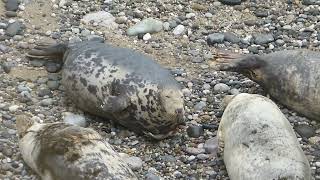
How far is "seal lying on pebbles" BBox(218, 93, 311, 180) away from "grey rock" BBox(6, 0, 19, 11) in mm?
2045

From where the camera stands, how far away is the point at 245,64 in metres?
4.96

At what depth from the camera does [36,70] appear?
16.3 ft

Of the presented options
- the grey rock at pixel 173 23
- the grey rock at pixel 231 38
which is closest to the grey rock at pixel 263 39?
the grey rock at pixel 231 38

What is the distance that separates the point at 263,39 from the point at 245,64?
61 cm

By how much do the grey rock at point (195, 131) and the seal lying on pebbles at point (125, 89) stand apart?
17 centimetres

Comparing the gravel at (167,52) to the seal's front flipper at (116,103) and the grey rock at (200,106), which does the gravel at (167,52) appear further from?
the seal's front flipper at (116,103)

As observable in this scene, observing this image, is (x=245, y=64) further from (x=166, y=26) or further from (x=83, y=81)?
(x=83, y=81)

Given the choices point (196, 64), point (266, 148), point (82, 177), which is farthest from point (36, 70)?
point (266, 148)

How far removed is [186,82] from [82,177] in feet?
4.91

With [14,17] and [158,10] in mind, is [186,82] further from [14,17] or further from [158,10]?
[14,17]

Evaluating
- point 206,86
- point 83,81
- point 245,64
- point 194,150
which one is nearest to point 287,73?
point 245,64

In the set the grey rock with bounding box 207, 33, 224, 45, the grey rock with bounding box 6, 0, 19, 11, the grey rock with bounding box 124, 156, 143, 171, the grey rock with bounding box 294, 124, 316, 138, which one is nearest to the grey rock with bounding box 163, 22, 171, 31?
the grey rock with bounding box 207, 33, 224, 45

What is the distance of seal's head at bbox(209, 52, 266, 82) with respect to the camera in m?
4.95

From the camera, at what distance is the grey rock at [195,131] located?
14.7 feet
